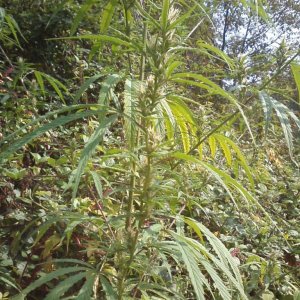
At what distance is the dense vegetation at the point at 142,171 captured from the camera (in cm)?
99

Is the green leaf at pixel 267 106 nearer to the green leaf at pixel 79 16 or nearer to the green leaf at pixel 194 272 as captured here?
the green leaf at pixel 194 272

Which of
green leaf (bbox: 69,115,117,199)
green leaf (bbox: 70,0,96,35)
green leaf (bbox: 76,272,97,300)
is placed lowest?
green leaf (bbox: 76,272,97,300)

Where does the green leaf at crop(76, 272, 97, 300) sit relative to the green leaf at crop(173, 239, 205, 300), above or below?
below

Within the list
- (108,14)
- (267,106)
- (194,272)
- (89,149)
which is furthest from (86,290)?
(108,14)

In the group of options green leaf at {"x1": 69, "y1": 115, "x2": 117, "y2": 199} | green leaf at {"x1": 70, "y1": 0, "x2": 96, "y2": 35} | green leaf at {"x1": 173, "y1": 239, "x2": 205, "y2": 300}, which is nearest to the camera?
green leaf at {"x1": 69, "y1": 115, "x2": 117, "y2": 199}

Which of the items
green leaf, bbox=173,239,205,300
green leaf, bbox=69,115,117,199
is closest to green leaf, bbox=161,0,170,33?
green leaf, bbox=69,115,117,199

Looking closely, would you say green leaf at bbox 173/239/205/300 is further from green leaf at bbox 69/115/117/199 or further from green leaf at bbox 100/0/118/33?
green leaf at bbox 100/0/118/33

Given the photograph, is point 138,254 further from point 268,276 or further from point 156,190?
point 268,276

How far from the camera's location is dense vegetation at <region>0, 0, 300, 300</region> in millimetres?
989

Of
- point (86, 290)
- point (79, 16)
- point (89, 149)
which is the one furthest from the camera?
point (79, 16)

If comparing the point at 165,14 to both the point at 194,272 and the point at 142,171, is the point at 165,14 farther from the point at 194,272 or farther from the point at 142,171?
the point at 194,272

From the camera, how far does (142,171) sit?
41.2 inches

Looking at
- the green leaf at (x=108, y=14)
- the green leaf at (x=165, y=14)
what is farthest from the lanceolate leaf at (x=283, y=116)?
the green leaf at (x=108, y=14)

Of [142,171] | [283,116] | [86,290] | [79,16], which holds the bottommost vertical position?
[86,290]
